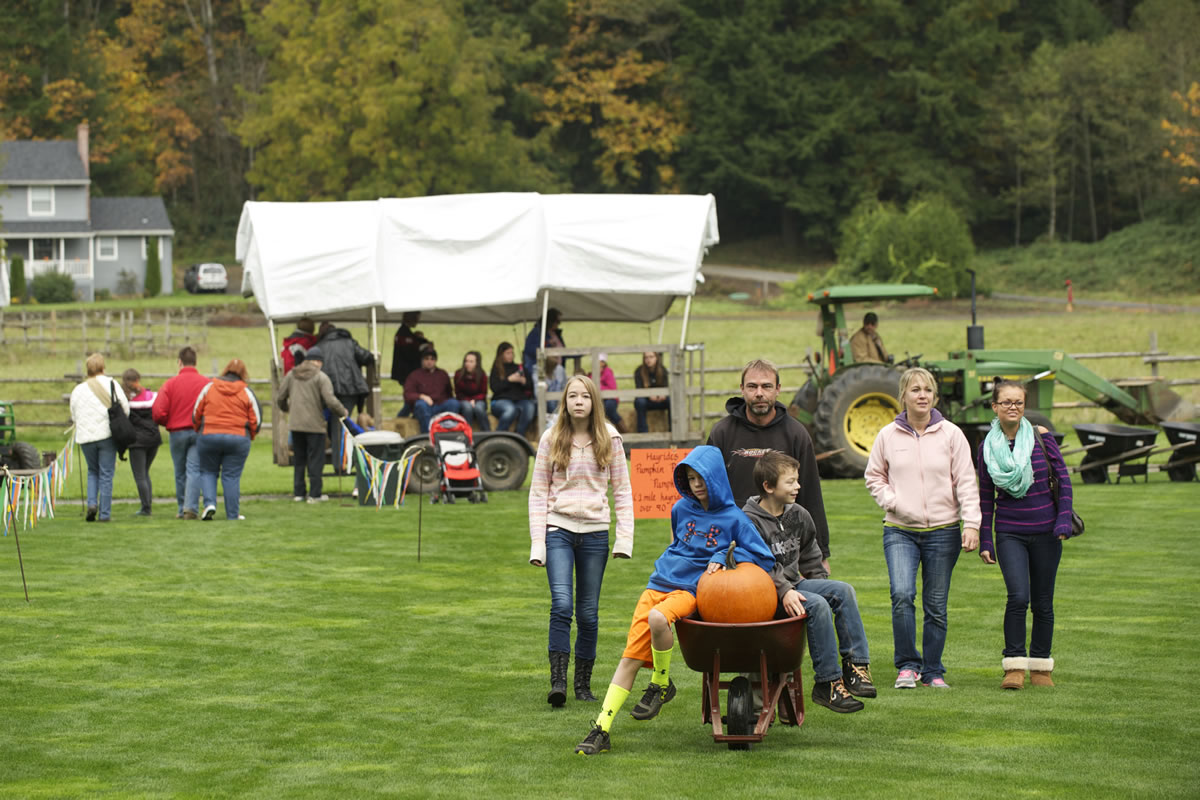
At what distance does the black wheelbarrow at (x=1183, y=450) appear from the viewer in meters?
20.0

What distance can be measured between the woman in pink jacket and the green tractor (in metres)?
10.7

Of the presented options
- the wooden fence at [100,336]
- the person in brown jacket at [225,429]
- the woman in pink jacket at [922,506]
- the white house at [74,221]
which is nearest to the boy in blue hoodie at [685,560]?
the woman in pink jacket at [922,506]

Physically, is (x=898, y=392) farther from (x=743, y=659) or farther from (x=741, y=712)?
(x=743, y=659)

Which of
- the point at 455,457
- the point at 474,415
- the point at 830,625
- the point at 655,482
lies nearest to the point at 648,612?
the point at 830,625

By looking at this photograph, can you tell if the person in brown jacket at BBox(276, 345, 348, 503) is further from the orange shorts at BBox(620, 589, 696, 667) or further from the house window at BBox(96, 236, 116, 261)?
the house window at BBox(96, 236, 116, 261)

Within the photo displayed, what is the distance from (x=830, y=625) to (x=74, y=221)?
69301 mm

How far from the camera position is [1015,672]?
8.81 metres

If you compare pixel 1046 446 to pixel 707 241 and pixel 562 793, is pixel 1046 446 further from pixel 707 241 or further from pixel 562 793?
pixel 707 241

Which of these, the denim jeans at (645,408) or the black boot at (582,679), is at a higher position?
the denim jeans at (645,408)

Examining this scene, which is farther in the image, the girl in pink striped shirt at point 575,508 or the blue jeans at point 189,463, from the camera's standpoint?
the blue jeans at point 189,463

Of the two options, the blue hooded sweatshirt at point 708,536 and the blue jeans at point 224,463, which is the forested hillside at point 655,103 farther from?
the blue hooded sweatshirt at point 708,536

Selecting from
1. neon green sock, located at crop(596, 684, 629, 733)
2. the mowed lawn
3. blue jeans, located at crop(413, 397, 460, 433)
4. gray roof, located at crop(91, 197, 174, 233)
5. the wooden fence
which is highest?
gray roof, located at crop(91, 197, 174, 233)

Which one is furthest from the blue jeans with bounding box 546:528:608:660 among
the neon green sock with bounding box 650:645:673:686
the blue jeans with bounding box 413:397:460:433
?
the blue jeans with bounding box 413:397:460:433

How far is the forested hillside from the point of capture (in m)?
64.0
